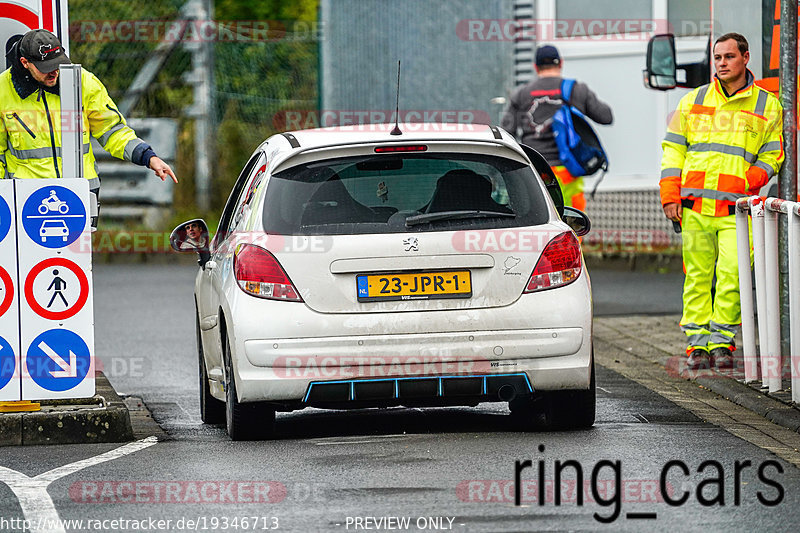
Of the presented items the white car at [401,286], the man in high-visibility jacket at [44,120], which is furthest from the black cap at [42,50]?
the white car at [401,286]

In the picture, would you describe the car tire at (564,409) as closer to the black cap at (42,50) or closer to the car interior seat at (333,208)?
the car interior seat at (333,208)

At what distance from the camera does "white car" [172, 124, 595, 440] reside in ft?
25.8

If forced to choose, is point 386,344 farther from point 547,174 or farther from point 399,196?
point 547,174

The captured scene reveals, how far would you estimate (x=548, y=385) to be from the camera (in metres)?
8.05

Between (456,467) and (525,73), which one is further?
(525,73)

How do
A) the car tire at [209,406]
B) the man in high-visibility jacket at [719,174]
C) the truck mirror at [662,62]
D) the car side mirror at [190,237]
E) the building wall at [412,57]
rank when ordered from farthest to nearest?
1. the building wall at [412,57]
2. the truck mirror at [662,62]
3. the man in high-visibility jacket at [719,174]
4. the car tire at [209,406]
5. the car side mirror at [190,237]

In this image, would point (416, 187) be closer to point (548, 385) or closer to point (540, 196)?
point (540, 196)

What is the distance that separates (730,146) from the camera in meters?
10.6

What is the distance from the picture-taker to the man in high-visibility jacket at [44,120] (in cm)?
884

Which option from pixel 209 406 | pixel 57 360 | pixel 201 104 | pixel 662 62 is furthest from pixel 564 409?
pixel 201 104

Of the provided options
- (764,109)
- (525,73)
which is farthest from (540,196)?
(525,73)

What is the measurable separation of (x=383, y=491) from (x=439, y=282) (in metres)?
1.50

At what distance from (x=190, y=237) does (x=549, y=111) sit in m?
6.49

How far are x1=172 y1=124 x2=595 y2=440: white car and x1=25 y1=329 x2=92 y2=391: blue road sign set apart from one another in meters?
0.71
